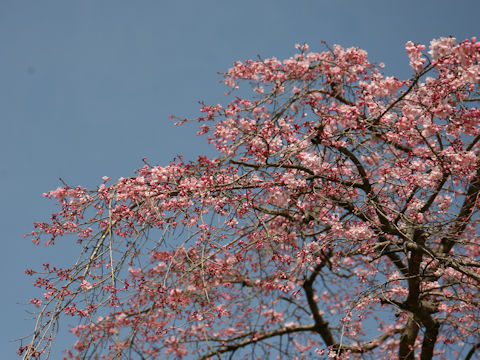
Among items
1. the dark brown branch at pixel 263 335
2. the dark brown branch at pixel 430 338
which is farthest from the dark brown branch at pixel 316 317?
the dark brown branch at pixel 430 338

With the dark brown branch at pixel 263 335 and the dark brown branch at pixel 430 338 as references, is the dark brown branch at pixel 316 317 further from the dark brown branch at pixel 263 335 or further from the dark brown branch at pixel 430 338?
the dark brown branch at pixel 430 338

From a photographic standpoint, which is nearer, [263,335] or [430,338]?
[430,338]

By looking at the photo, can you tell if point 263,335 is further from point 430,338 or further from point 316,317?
point 430,338

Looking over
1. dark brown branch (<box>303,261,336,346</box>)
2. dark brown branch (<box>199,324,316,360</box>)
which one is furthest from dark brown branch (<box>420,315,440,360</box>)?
dark brown branch (<box>199,324,316,360</box>)

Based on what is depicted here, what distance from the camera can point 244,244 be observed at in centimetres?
573

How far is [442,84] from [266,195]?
223 cm

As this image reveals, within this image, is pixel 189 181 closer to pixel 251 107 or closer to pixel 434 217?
pixel 251 107

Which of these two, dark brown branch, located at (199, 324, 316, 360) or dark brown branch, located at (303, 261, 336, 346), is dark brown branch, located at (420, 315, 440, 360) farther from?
dark brown branch, located at (199, 324, 316, 360)

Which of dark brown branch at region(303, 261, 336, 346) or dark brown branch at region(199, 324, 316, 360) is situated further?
dark brown branch at region(303, 261, 336, 346)

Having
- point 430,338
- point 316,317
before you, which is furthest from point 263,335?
point 430,338

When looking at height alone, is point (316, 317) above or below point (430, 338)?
above

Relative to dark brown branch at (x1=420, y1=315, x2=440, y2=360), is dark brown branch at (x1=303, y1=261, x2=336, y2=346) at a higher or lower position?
higher

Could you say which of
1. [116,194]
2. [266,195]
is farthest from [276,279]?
[116,194]

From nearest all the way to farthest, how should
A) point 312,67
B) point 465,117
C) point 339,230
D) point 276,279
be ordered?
point 465,117, point 276,279, point 339,230, point 312,67
